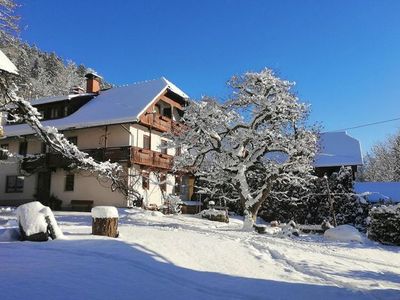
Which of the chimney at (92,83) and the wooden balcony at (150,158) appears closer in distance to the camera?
the wooden balcony at (150,158)

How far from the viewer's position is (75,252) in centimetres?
882

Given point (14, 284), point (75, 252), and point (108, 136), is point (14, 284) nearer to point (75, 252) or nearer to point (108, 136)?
point (75, 252)

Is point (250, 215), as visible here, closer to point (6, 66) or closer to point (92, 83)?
point (6, 66)

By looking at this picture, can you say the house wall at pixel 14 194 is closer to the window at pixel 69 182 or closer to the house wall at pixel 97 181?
the house wall at pixel 97 181

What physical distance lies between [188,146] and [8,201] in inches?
778

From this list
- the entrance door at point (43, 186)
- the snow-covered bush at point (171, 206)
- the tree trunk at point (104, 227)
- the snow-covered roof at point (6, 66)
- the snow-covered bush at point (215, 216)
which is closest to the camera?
the tree trunk at point (104, 227)

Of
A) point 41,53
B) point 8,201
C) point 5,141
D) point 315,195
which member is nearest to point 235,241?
point 315,195

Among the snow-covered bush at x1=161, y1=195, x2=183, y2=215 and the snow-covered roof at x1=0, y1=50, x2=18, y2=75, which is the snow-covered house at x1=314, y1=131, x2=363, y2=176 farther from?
A: the snow-covered roof at x1=0, y1=50, x2=18, y2=75

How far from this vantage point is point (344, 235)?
19.1 metres

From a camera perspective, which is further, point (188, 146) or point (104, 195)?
point (104, 195)

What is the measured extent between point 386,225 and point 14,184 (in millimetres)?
28500

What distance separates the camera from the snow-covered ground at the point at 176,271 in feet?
22.1

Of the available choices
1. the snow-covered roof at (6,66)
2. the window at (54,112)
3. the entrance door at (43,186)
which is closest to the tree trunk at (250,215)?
the snow-covered roof at (6,66)

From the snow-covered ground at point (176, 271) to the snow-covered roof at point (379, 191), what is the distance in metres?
17.3
